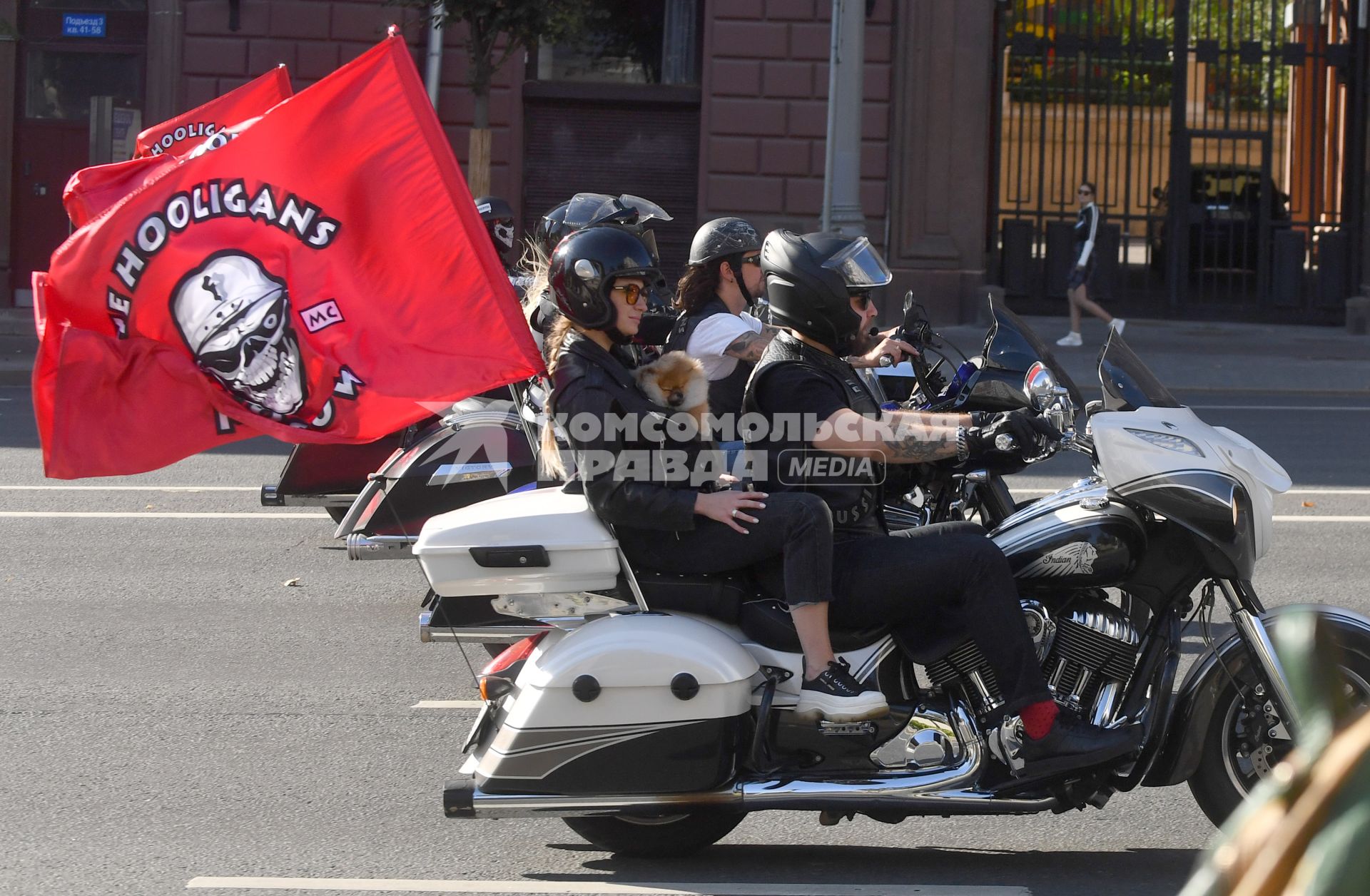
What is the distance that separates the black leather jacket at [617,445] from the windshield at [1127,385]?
1132mm

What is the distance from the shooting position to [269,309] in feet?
14.1

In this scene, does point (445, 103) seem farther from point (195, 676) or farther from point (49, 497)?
point (195, 676)

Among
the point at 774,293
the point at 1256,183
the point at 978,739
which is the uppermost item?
the point at 1256,183

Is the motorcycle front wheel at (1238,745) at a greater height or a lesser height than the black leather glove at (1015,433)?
lesser

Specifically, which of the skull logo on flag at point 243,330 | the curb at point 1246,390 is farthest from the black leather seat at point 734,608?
the curb at point 1246,390

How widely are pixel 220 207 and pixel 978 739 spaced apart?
2449 millimetres

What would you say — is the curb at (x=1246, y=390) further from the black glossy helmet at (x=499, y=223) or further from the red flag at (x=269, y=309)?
the red flag at (x=269, y=309)

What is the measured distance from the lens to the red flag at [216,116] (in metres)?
7.09

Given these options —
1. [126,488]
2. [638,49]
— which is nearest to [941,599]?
[126,488]

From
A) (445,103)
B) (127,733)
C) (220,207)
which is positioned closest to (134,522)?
(127,733)

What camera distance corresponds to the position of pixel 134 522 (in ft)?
28.6

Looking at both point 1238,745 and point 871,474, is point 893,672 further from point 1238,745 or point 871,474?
point 1238,745

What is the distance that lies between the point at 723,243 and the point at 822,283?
84.9 inches

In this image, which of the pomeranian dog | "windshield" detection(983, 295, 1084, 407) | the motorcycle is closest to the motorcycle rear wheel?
the motorcycle
